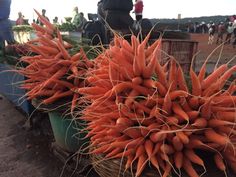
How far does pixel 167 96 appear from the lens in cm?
156

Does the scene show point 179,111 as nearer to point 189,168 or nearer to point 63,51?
point 189,168

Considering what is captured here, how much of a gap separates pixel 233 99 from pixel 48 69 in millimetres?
1552

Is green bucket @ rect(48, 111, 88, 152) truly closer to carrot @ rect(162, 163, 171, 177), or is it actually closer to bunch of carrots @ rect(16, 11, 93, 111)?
bunch of carrots @ rect(16, 11, 93, 111)

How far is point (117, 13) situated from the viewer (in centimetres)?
562

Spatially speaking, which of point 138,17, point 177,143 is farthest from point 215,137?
point 138,17

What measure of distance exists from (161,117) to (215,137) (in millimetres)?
282

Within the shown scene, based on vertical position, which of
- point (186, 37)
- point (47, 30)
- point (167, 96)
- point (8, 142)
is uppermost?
point (47, 30)

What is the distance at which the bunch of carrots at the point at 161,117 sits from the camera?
4.99ft

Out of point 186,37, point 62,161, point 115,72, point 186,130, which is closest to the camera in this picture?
point 186,130

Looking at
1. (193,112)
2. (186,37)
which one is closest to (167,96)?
(193,112)

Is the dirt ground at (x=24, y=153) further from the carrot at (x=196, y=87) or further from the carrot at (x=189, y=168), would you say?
the carrot at (x=189, y=168)

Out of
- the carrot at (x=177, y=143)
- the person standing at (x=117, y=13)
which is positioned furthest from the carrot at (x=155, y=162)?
the person standing at (x=117, y=13)

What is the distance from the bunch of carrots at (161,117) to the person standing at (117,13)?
12.8 feet

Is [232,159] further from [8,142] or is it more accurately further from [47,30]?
[8,142]
